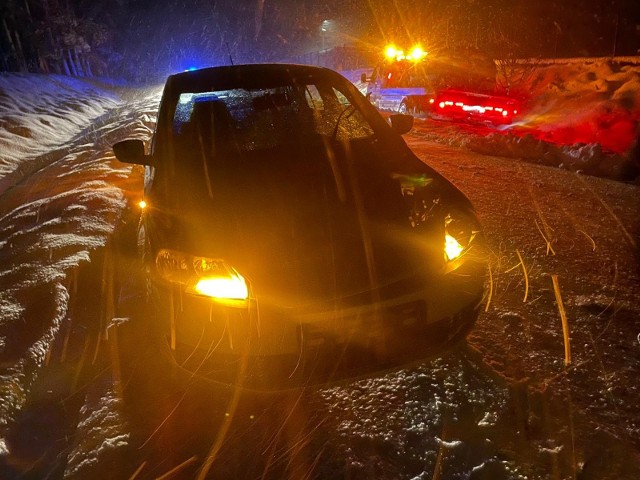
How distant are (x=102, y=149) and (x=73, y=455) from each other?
28.7 feet

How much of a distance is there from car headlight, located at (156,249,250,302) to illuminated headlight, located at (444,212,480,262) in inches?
43.8

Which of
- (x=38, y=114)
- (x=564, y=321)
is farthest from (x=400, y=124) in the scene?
(x=38, y=114)

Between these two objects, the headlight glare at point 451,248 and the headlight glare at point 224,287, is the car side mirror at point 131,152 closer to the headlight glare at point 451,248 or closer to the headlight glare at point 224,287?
the headlight glare at point 224,287

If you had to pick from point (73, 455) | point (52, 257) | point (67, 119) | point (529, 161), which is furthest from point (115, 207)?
point (67, 119)

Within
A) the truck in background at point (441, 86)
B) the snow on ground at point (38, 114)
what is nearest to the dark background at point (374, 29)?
the truck in background at point (441, 86)

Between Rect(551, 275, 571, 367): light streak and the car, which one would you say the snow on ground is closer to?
the car

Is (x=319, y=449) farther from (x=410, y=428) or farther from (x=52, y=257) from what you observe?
(x=52, y=257)

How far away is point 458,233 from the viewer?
8.04ft

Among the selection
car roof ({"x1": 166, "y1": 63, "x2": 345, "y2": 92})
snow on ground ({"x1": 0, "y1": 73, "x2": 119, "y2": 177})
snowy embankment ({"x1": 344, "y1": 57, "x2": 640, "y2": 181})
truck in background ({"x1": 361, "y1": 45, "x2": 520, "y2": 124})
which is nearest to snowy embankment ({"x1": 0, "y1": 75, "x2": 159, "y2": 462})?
snow on ground ({"x1": 0, "y1": 73, "x2": 119, "y2": 177})

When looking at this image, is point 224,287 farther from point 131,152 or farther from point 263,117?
point 263,117

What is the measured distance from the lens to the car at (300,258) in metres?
1.94

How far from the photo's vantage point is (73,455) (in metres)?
1.99

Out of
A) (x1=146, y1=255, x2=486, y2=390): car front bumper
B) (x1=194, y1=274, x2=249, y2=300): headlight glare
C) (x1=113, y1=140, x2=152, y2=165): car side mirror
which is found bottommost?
(x1=146, y1=255, x2=486, y2=390): car front bumper

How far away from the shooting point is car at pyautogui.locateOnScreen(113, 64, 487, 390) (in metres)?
1.94
